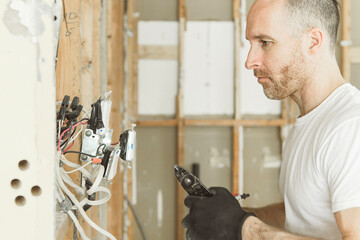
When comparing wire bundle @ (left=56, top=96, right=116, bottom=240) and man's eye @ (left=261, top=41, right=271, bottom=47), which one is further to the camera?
man's eye @ (left=261, top=41, right=271, bottom=47)

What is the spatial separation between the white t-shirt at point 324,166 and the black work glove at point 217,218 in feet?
0.63

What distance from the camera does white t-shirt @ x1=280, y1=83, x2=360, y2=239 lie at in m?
1.07

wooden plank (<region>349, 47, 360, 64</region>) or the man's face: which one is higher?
wooden plank (<region>349, 47, 360, 64</region>)

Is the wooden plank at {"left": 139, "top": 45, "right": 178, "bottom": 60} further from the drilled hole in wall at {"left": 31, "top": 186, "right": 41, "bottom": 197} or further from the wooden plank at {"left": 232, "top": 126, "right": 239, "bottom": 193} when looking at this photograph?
the drilled hole in wall at {"left": 31, "top": 186, "right": 41, "bottom": 197}

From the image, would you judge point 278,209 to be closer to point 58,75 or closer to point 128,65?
point 58,75

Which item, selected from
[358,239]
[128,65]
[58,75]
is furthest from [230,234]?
[128,65]

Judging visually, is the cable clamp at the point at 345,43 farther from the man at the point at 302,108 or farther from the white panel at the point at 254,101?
the man at the point at 302,108

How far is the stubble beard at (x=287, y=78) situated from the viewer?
1.34 meters

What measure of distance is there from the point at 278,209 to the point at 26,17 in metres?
1.43

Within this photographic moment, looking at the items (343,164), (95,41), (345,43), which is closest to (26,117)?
(343,164)

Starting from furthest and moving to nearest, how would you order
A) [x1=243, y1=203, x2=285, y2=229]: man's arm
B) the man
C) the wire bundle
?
[x1=243, y1=203, x2=285, y2=229]: man's arm → the man → the wire bundle

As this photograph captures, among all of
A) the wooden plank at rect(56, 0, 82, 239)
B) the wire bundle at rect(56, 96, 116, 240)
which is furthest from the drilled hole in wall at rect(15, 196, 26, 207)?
the wooden plank at rect(56, 0, 82, 239)

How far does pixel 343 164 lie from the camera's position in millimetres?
1078

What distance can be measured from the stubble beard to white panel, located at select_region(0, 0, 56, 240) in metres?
0.99
